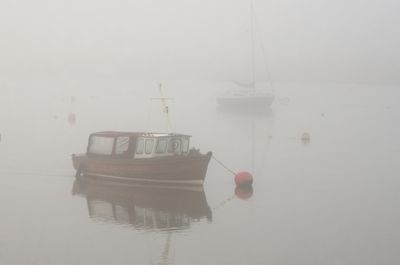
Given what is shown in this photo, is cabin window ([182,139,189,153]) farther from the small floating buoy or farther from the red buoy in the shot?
the small floating buoy

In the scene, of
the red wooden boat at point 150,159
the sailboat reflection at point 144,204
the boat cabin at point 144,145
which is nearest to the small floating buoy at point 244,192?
the sailboat reflection at point 144,204

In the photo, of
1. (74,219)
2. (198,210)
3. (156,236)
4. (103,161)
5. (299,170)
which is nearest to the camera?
(156,236)

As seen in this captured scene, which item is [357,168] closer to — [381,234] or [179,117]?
[381,234]

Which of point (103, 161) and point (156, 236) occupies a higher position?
point (103, 161)

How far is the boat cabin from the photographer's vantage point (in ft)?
111

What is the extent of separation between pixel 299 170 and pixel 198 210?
53.4ft

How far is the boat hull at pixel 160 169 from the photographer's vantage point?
33188 millimetres

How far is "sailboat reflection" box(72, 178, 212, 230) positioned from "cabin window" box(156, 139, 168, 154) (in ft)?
8.08

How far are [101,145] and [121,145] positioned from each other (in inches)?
71.3

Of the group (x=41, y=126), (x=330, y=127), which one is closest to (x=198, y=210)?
(x=41, y=126)

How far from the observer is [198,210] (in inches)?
1190

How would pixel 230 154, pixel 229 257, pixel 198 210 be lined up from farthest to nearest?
pixel 230 154 → pixel 198 210 → pixel 229 257

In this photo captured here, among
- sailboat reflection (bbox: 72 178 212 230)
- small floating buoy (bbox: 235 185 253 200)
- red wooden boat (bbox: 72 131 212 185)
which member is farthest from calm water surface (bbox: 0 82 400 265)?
red wooden boat (bbox: 72 131 212 185)

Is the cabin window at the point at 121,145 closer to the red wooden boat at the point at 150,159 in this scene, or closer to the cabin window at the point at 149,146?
the red wooden boat at the point at 150,159
